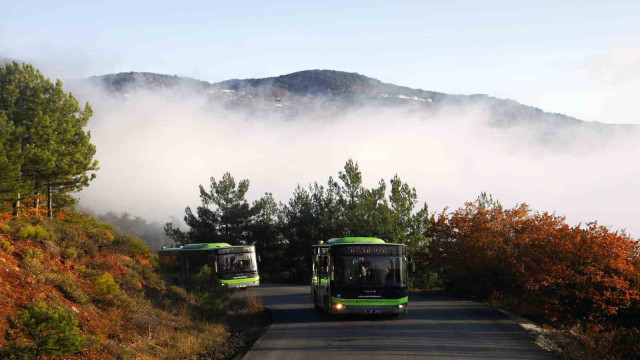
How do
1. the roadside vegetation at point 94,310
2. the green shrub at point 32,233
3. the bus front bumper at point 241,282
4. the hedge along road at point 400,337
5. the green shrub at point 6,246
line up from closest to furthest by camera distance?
the roadside vegetation at point 94,310, the hedge along road at point 400,337, the green shrub at point 6,246, the green shrub at point 32,233, the bus front bumper at point 241,282

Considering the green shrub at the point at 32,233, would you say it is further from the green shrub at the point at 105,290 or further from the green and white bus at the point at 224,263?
the green and white bus at the point at 224,263

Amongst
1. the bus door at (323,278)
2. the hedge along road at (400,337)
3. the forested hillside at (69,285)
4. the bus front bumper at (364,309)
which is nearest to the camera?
the forested hillside at (69,285)

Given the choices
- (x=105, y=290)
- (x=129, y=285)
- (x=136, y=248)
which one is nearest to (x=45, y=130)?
(x=136, y=248)

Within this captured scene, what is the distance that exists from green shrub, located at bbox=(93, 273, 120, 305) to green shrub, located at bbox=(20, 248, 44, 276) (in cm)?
187

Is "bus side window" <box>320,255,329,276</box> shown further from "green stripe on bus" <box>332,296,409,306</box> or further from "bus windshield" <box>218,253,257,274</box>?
"bus windshield" <box>218,253,257,274</box>

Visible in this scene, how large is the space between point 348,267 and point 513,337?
21.8ft

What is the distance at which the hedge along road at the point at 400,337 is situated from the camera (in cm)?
1451

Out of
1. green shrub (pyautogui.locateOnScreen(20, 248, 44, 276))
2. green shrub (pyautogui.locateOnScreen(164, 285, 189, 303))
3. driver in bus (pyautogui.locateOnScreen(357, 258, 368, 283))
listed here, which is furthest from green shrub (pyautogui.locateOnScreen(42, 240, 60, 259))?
driver in bus (pyautogui.locateOnScreen(357, 258, 368, 283))

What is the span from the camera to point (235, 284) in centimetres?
4028

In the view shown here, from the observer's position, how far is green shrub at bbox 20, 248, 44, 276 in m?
18.0

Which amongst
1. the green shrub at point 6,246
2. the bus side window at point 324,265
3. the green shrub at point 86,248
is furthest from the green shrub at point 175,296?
the green shrub at point 6,246

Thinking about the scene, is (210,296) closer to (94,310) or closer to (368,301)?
(94,310)

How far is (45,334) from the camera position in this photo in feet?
38.1

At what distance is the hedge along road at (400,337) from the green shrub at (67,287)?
19.2 feet
